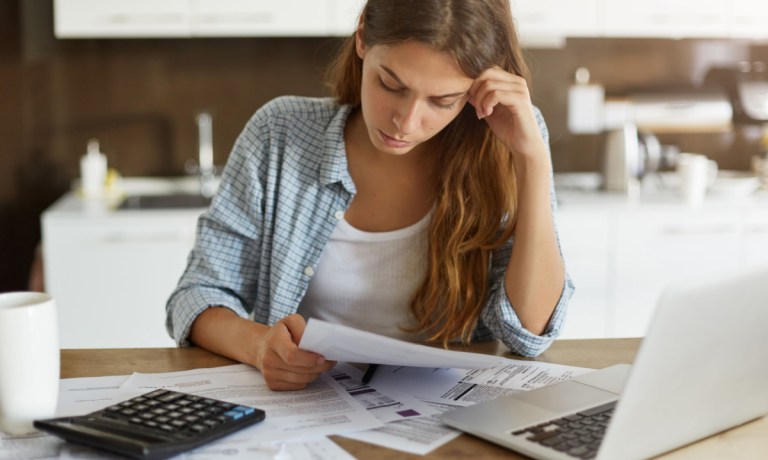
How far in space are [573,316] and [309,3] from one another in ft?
4.68

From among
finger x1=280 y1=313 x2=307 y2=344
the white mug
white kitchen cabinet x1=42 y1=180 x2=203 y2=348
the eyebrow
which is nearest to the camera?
the white mug

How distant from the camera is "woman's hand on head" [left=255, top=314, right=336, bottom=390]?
3.66 ft

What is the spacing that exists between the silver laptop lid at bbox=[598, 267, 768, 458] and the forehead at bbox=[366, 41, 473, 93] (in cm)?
56

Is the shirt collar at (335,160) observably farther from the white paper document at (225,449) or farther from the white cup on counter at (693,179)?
the white cup on counter at (693,179)

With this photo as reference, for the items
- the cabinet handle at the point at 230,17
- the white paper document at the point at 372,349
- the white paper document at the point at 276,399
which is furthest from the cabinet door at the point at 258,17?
the white paper document at the point at 372,349

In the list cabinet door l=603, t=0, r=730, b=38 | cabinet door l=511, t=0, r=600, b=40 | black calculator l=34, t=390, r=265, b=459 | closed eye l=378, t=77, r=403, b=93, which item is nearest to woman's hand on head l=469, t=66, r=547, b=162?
closed eye l=378, t=77, r=403, b=93

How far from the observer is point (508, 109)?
4.51 ft

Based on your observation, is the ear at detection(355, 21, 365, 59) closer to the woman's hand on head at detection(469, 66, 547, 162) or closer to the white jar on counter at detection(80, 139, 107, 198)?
the woman's hand on head at detection(469, 66, 547, 162)

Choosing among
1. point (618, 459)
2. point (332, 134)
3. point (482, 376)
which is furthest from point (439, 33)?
point (618, 459)

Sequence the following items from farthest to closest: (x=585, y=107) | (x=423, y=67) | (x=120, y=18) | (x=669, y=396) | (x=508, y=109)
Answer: (x=585, y=107)
(x=120, y=18)
(x=508, y=109)
(x=423, y=67)
(x=669, y=396)

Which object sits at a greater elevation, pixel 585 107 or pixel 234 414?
pixel 585 107

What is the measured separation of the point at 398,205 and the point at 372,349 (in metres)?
0.56

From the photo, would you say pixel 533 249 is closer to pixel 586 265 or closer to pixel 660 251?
pixel 586 265

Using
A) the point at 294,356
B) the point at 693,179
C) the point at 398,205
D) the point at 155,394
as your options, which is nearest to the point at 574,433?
the point at 294,356
